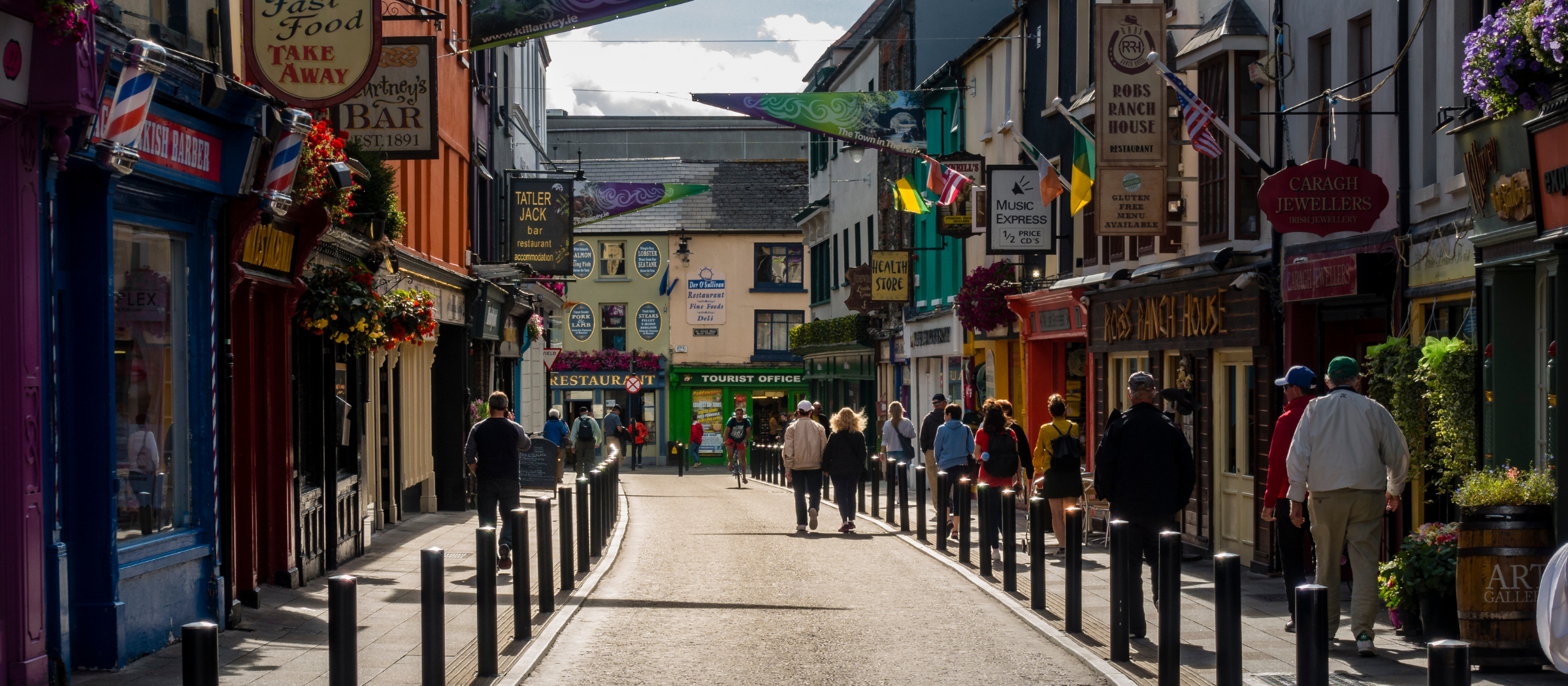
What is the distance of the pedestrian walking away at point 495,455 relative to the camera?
1483 centimetres

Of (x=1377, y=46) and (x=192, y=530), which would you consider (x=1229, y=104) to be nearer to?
(x=1377, y=46)

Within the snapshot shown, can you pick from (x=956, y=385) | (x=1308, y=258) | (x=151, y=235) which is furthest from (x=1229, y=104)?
(x=956, y=385)

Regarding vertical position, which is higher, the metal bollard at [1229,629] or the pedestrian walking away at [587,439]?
the metal bollard at [1229,629]

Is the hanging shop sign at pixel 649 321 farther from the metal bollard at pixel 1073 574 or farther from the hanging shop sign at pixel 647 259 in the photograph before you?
the metal bollard at pixel 1073 574

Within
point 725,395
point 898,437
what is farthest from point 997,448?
point 725,395

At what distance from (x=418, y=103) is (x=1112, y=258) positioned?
31.1 feet

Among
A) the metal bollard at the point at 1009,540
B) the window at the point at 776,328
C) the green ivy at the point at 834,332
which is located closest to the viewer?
the metal bollard at the point at 1009,540

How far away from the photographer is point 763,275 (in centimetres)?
5628

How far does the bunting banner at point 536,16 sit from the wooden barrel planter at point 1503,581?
7.83 metres

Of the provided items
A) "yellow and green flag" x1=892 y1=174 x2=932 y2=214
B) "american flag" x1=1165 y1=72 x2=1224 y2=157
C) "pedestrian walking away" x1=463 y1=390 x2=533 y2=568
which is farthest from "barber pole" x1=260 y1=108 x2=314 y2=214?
"yellow and green flag" x1=892 y1=174 x2=932 y2=214

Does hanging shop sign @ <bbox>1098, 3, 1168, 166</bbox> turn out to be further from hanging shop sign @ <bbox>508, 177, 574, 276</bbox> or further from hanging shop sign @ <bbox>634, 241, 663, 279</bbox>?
hanging shop sign @ <bbox>634, 241, 663, 279</bbox>

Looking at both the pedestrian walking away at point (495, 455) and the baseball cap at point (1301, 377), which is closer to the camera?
the baseball cap at point (1301, 377)

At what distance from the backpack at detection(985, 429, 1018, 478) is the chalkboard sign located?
29.5ft

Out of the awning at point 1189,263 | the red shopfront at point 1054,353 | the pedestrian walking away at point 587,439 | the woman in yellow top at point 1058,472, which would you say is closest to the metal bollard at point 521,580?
the woman in yellow top at point 1058,472
